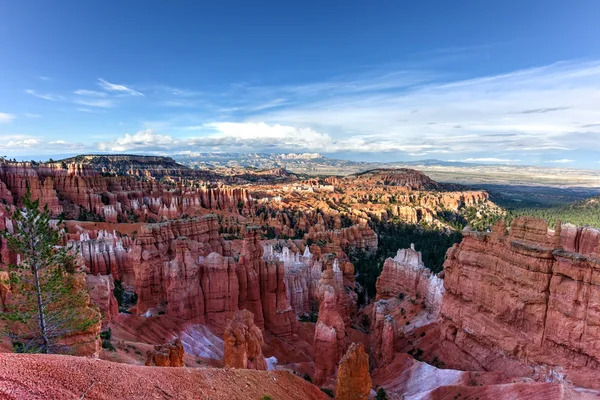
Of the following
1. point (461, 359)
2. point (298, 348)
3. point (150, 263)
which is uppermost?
point (150, 263)

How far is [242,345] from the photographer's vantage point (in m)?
19.6

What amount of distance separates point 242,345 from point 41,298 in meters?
9.65

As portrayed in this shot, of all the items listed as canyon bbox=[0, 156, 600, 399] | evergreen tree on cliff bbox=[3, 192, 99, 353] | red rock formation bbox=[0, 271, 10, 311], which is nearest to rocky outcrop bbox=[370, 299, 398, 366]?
canyon bbox=[0, 156, 600, 399]

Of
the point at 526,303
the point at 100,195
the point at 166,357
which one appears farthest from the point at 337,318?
the point at 100,195

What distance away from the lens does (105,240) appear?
145 feet

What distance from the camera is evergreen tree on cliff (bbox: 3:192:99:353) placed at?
44.9 feet

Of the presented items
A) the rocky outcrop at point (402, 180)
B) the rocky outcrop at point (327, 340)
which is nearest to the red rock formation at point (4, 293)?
the rocky outcrop at point (327, 340)

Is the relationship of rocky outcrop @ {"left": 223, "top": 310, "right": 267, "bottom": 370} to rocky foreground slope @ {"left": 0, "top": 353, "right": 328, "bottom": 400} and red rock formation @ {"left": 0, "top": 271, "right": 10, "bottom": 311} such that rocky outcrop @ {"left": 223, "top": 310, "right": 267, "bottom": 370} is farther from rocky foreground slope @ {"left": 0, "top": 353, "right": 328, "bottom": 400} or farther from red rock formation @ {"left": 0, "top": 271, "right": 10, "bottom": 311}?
red rock formation @ {"left": 0, "top": 271, "right": 10, "bottom": 311}

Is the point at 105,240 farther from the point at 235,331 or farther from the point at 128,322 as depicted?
the point at 235,331

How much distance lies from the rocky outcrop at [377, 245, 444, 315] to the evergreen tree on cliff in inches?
996

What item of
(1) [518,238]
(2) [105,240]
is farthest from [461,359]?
(2) [105,240]

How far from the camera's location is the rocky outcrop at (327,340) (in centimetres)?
2409

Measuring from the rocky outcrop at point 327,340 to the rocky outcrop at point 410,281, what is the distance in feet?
32.4

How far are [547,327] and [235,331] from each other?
15971 millimetres
